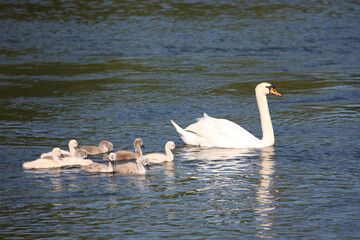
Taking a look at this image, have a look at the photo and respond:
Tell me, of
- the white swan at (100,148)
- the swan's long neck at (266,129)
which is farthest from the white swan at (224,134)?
the white swan at (100,148)

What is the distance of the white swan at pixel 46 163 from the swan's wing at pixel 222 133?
276 cm

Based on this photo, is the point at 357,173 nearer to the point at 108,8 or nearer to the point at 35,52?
the point at 35,52

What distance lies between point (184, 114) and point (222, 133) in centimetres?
270

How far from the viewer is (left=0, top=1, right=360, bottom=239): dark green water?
8836mm

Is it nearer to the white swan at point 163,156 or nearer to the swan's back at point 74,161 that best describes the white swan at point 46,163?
the swan's back at point 74,161

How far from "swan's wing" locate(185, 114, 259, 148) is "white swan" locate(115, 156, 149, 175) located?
6.75 feet

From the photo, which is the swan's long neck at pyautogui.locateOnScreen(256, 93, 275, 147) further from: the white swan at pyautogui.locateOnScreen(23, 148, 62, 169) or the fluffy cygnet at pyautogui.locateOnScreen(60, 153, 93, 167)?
the white swan at pyautogui.locateOnScreen(23, 148, 62, 169)

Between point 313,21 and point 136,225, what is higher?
point 313,21

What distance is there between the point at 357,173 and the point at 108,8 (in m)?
24.6

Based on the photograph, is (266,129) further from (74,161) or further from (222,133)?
(74,161)

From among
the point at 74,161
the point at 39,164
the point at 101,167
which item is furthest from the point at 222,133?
the point at 39,164

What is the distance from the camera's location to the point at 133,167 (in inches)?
430

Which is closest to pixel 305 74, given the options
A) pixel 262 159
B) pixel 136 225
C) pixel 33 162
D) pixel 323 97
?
pixel 323 97

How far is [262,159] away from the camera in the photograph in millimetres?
11758
